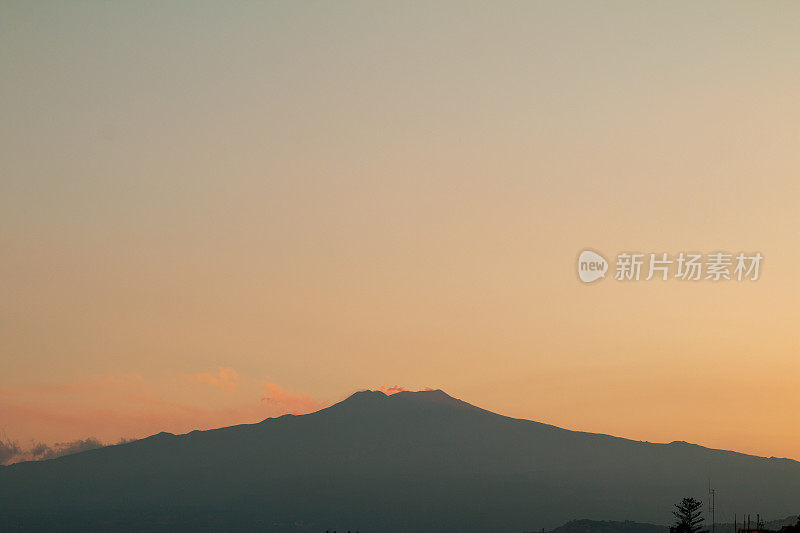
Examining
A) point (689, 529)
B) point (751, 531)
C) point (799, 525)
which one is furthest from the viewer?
point (689, 529)

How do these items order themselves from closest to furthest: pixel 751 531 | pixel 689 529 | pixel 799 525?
1. pixel 799 525
2. pixel 751 531
3. pixel 689 529

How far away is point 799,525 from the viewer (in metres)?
103

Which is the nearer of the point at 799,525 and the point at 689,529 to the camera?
the point at 799,525

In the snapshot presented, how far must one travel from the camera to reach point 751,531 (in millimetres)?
117438

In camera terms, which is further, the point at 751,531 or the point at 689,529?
the point at 689,529

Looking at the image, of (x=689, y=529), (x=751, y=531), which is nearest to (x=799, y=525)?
(x=751, y=531)

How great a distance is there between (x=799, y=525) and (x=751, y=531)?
15.2 m

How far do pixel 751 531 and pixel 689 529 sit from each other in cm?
3752

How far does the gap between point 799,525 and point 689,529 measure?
52.7 meters

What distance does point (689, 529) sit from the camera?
505 ft

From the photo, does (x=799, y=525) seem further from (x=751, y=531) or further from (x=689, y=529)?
(x=689, y=529)
